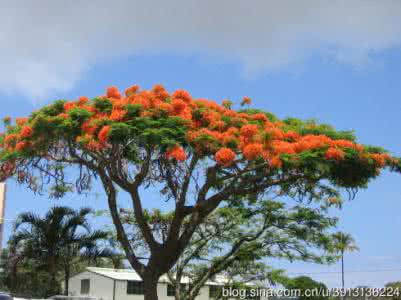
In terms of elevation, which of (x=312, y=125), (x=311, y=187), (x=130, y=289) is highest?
(x=312, y=125)

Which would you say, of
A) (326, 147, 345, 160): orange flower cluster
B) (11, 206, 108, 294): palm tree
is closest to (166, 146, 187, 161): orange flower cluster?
(326, 147, 345, 160): orange flower cluster

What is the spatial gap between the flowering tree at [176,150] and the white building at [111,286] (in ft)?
63.4

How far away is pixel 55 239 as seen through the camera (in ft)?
83.9

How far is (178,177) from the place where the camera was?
1858cm

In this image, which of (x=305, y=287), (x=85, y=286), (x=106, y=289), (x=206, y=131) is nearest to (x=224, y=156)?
(x=206, y=131)

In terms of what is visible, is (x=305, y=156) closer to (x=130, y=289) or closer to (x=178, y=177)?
(x=178, y=177)

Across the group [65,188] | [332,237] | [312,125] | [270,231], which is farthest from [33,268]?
[312,125]

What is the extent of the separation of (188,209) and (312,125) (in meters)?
4.22

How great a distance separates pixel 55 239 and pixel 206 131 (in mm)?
11380

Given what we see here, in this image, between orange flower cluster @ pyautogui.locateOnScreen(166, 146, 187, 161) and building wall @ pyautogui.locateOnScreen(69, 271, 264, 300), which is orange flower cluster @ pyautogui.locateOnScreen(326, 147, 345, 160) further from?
building wall @ pyautogui.locateOnScreen(69, 271, 264, 300)

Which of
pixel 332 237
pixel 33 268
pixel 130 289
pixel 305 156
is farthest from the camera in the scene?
pixel 130 289

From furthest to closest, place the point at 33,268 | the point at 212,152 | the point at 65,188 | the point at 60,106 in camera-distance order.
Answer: the point at 33,268, the point at 65,188, the point at 60,106, the point at 212,152

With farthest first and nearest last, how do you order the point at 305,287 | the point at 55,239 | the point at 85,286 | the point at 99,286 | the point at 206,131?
the point at 305,287 → the point at 85,286 → the point at 99,286 → the point at 55,239 → the point at 206,131

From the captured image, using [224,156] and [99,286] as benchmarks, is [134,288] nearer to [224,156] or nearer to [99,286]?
[99,286]
